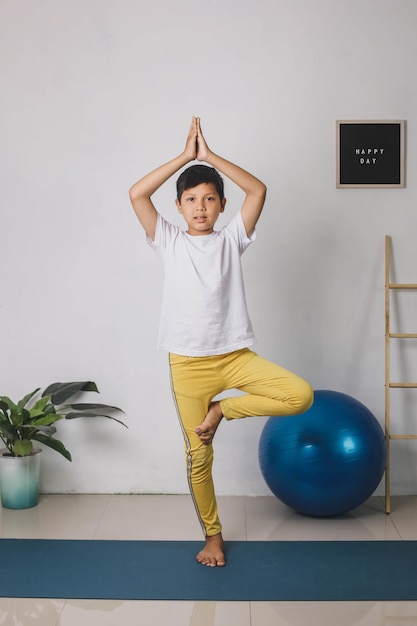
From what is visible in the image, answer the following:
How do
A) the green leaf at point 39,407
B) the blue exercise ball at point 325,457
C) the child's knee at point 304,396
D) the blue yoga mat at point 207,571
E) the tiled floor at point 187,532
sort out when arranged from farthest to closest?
1. the green leaf at point 39,407
2. the blue exercise ball at point 325,457
3. the child's knee at point 304,396
4. the blue yoga mat at point 207,571
5. the tiled floor at point 187,532

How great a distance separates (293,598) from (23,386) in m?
1.95

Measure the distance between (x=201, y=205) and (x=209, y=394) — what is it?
0.78 metres

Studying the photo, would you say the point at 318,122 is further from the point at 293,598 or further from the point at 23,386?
the point at 293,598

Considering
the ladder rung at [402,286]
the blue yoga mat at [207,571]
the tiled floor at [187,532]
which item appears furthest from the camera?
the ladder rung at [402,286]

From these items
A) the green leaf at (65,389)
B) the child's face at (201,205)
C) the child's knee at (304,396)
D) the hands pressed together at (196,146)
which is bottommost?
the green leaf at (65,389)

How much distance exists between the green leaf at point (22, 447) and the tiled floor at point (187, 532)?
0.29 meters

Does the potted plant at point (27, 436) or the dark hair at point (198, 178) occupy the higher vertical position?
the dark hair at point (198, 178)

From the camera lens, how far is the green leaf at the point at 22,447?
146 inches

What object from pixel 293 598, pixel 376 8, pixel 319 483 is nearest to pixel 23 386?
pixel 319 483

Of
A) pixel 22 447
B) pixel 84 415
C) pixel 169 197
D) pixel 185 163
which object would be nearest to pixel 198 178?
pixel 185 163

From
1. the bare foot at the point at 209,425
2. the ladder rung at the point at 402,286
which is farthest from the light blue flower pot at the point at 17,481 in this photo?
the ladder rung at the point at 402,286

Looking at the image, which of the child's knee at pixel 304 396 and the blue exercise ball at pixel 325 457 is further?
the blue exercise ball at pixel 325 457

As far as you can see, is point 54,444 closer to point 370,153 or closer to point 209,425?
point 209,425

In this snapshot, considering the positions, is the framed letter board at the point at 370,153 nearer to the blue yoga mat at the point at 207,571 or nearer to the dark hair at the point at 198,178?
the dark hair at the point at 198,178
